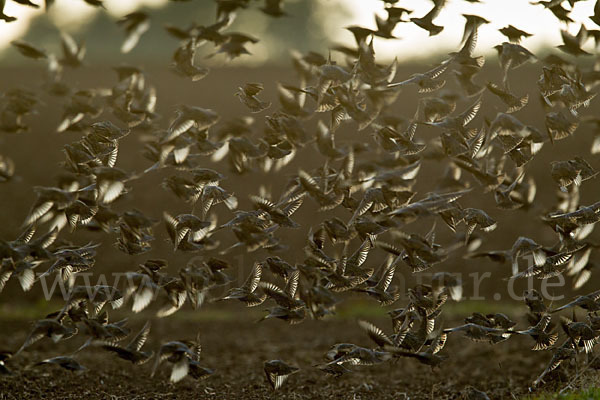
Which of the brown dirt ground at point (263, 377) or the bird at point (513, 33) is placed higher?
the bird at point (513, 33)

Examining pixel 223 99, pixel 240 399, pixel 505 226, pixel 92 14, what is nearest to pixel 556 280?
pixel 505 226

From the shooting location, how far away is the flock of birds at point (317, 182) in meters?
4.17

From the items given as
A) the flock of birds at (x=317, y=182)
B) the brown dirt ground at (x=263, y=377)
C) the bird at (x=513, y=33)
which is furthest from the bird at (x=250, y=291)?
the bird at (x=513, y=33)

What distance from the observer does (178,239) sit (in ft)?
14.4

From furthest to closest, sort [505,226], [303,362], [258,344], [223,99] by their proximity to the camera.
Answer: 1. [223,99]
2. [505,226]
3. [258,344]
4. [303,362]

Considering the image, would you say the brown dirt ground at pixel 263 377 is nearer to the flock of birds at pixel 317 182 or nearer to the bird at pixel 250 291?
the flock of birds at pixel 317 182

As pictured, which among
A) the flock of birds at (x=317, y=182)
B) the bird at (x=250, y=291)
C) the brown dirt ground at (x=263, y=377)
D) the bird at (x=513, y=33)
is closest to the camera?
the flock of birds at (x=317, y=182)

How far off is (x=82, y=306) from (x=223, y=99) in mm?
16238

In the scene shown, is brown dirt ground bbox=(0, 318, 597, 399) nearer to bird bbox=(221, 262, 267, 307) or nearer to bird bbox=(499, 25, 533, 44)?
bird bbox=(221, 262, 267, 307)

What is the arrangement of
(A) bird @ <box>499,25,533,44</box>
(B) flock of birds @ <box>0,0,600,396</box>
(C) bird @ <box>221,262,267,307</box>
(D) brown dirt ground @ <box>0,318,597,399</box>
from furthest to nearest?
1. (D) brown dirt ground @ <box>0,318,597,399</box>
2. (C) bird @ <box>221,262,267,307</box>
3. (A) bird @ <box>499,25,533,44</box>
4. (B) flock of birds @ <box>0,0,600,396</box>

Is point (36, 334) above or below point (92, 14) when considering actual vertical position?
above

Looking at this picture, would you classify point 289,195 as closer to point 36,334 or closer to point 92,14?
point 36,334

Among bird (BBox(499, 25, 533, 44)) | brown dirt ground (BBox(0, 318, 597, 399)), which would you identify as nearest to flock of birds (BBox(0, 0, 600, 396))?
bird (BBox(499, 25, 533, 44))

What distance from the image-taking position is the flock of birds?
13.7 feet
